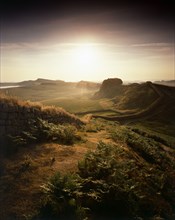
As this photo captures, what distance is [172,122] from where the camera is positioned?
65.4 metres

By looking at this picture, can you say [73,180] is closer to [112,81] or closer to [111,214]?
[111,214]

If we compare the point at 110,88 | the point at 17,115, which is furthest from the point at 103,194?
the point at 110,88

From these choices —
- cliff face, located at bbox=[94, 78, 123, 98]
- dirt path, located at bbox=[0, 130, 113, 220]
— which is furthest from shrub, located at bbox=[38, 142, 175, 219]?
cliff face, located at bbox=[94, 78, 123, 98]

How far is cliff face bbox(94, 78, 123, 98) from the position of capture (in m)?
122

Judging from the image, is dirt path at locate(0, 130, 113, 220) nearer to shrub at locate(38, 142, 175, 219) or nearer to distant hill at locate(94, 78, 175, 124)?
shrub at locate(38, 142, 175, 219)

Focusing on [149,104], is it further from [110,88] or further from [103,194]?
[103,194]

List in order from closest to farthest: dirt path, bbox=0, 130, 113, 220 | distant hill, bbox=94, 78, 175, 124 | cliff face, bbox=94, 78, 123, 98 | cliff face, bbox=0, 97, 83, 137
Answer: dirt path, bbox=0, 130, 113, 220, cliff face, bbox=0, 97, 83, 137, distant hill, bbox=94, 78, 175, 124, cliff face, bbox=94, 78, 123, 98

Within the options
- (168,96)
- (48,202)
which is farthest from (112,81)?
(48,202)

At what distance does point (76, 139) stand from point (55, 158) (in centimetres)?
422

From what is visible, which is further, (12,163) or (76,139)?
(76,139)

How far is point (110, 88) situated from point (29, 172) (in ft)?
390

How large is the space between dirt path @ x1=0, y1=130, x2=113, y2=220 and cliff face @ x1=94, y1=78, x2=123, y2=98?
107 metres

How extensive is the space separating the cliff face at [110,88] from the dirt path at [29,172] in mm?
107122

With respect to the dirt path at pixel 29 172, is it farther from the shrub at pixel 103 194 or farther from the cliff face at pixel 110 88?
the cliff face at pixel 110 88
